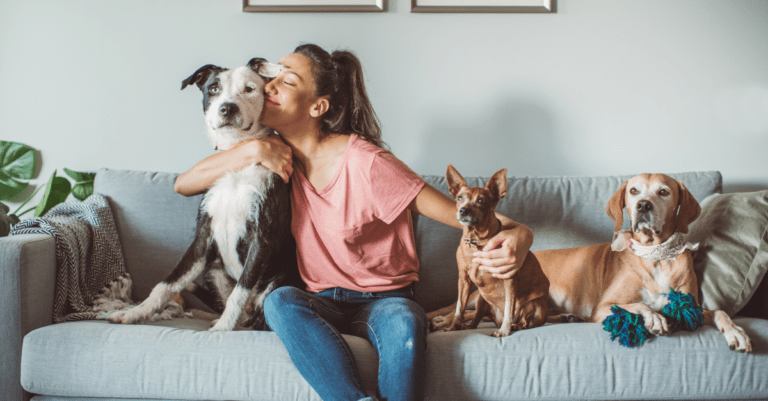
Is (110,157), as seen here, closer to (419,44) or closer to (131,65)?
(131,65)

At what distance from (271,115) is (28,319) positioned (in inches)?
36.8

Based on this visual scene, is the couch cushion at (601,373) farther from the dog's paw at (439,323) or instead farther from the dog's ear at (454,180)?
the dog's ear at (454,180)

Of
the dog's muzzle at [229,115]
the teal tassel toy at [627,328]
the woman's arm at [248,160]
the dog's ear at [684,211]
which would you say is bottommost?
the teal tassel toy at [627,328]

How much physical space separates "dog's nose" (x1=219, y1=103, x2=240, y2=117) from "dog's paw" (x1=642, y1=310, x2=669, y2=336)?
1.39m

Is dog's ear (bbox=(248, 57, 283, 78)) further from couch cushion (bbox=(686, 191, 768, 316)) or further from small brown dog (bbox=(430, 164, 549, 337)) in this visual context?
couch cushion (bbox=(686, 191, 768, 316))

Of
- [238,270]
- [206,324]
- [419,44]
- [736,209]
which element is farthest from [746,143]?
[206,324]

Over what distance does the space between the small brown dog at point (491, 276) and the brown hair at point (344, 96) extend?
1.25ft

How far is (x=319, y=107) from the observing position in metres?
1.55

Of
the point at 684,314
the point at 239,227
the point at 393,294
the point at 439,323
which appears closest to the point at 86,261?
the point at 239,227

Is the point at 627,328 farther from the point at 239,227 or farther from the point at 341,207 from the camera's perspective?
the point at 239,227

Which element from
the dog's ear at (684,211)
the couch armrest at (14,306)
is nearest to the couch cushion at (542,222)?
the dog's ear at (684,211)

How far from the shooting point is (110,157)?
224cm

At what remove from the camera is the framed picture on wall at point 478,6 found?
216cm

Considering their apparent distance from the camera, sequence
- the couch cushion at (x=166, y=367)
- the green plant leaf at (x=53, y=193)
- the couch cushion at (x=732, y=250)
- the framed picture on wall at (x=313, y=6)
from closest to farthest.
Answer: the couch cushion at (x=166, y=367) → the couch cushion at (x=732, y=250) → the green plant leaf at (x=53, y=193) → the framed picture on wall at (x=313, y=6)
